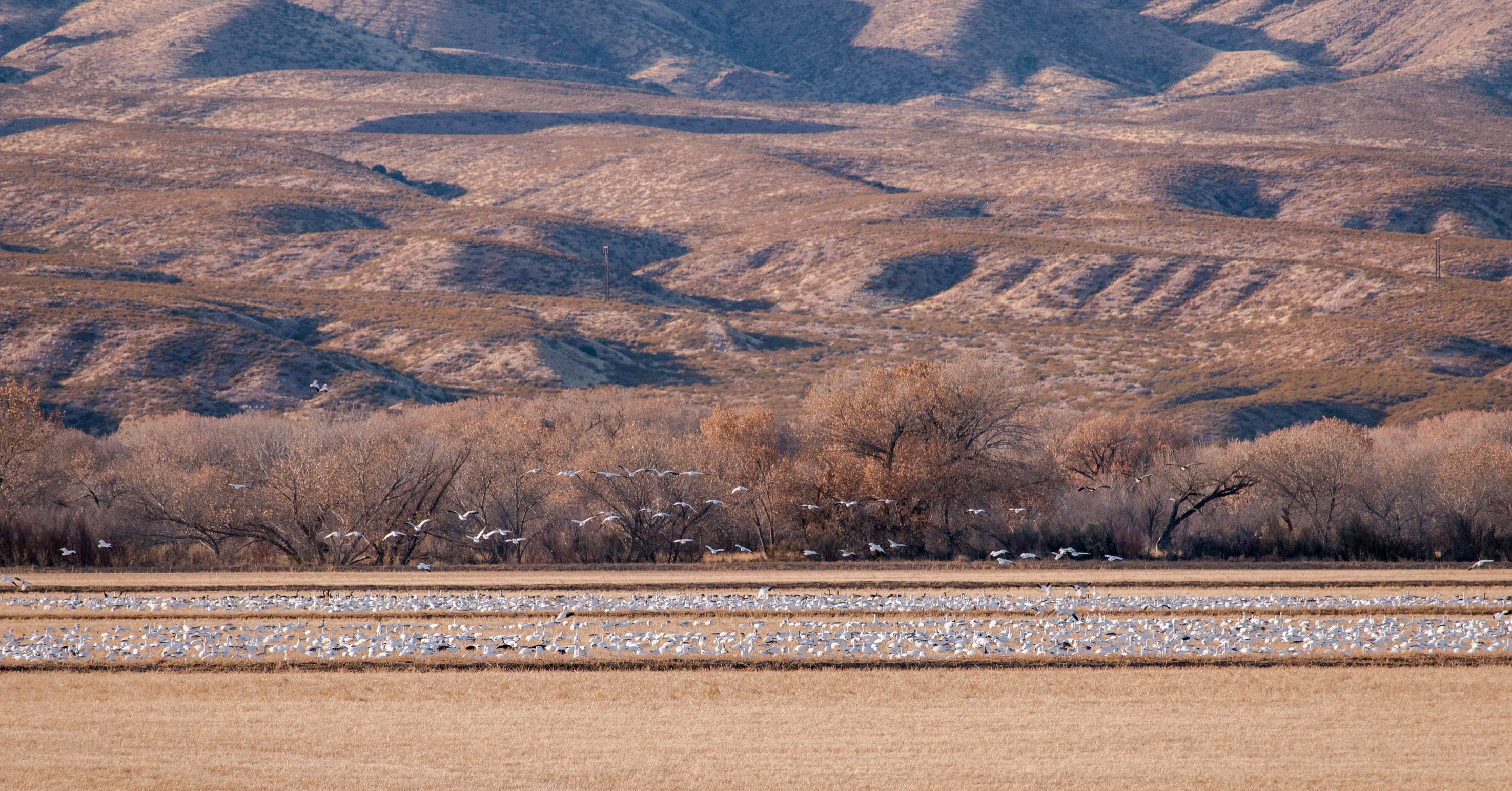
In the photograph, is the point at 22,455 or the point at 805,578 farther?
the point at 22,455

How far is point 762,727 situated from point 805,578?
18.0 metres

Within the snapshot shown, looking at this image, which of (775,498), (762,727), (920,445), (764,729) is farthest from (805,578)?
(764,729)

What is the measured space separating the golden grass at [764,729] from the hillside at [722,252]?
55.4m

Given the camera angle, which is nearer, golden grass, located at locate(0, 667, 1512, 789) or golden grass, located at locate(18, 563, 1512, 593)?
golden grass, located at locate(0, 667, 1512, 789)

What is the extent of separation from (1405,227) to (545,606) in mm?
104372

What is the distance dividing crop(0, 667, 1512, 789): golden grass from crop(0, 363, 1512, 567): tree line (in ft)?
63.4

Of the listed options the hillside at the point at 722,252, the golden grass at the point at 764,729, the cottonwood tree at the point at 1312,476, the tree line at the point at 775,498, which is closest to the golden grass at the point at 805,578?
the tree line at the point at 775,498

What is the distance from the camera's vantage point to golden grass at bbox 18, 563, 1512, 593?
34125mm

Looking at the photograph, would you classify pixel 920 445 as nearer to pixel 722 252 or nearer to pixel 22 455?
pixel 22 455

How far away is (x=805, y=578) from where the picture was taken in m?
36.2

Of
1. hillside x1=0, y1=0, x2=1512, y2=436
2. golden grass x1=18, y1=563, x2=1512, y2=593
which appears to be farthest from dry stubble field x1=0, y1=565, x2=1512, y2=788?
hillside x1=0, y1=0, x2=1512, y2=436

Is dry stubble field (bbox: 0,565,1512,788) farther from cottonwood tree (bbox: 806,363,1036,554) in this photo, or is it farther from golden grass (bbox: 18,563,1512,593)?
cottonwood tree (bbox: 806,363,1036,554)

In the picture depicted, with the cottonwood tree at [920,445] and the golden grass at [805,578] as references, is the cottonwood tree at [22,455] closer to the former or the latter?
the golden grass at [805,578]

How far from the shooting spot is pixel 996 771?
15938 mm
